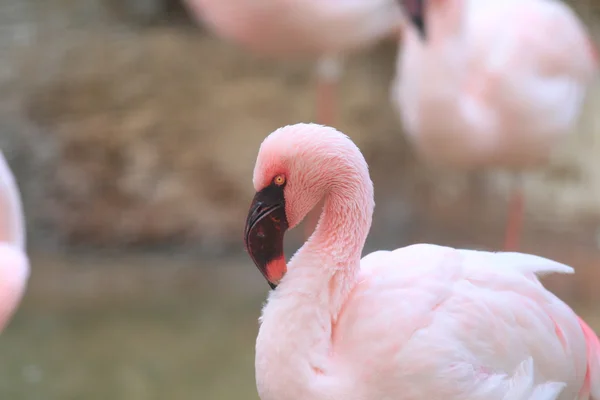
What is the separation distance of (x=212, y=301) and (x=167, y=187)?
862 mm

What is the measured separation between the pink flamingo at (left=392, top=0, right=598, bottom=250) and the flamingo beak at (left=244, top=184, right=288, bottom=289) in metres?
1.45

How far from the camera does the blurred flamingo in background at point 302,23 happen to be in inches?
118

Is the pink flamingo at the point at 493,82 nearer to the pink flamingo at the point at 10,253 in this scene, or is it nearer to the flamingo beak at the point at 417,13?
the flamingo beak at the point at 417,13

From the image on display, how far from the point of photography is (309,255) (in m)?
1.53

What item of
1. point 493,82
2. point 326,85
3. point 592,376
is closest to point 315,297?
point 592,376

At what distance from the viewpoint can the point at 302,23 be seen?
3.03 meters

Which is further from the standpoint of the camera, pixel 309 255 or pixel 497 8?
pixel 497 8

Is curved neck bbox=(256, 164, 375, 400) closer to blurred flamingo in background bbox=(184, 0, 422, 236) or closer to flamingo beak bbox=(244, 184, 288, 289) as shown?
flamingo beak bbox=(244, 184, 288, 289)

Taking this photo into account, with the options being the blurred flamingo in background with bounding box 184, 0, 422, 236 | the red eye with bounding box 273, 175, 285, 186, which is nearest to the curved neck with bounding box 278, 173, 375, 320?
the red eye with bounding box 273, 175, 285, 186

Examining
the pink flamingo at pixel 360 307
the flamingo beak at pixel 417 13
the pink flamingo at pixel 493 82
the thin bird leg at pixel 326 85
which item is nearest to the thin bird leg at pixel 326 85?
the thin bird leg at pixel 326 85

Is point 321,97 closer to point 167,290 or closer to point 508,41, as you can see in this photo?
point 508,41

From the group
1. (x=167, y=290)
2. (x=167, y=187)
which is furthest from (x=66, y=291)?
(x=167, y=187)

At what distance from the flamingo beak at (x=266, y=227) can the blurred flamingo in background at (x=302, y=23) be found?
1656 mm

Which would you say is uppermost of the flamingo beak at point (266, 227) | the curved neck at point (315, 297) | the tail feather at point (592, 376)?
the flamingo beak at point (266, 227)
